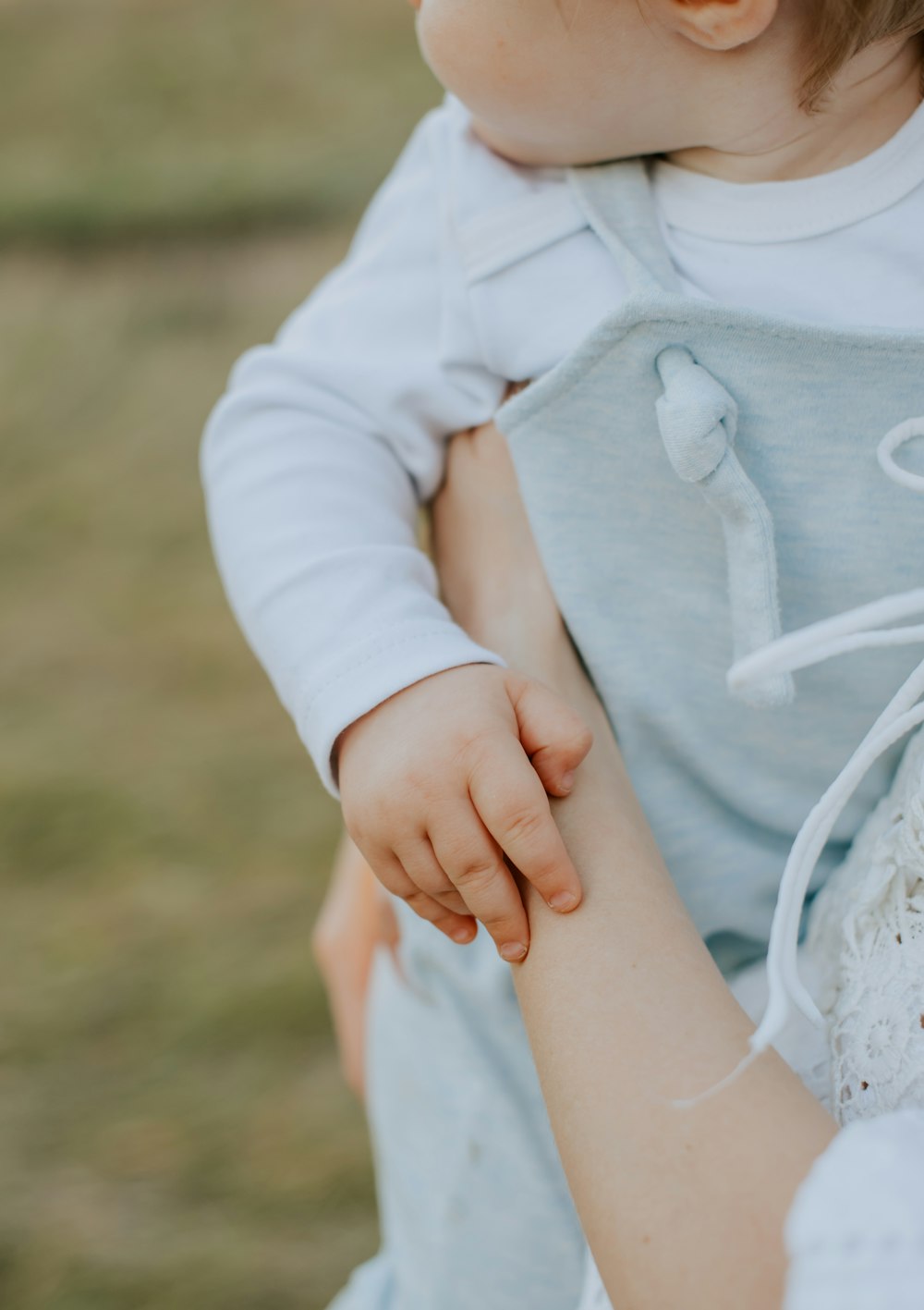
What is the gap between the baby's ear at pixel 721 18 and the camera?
60 centimetres

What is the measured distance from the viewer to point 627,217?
2.21ft

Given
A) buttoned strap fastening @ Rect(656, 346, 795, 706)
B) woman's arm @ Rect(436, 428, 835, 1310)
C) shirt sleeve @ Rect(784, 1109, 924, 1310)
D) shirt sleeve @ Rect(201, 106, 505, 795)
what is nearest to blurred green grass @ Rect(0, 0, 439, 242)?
shirt sleeve @ Rect(201, 106, 505, 795)

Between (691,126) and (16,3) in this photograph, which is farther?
(16,3)

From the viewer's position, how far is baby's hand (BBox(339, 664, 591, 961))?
0.58 m

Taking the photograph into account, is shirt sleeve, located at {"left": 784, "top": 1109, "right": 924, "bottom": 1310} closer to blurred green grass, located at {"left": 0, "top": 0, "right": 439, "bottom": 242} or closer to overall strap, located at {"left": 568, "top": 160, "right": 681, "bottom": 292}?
overall strap, located at {"left": 568, "top": 160, "right": 681, "bottom": 292}

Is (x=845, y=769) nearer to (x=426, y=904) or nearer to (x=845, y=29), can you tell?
(x=426, y=904)

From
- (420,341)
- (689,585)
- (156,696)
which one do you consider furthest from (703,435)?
(156,696)

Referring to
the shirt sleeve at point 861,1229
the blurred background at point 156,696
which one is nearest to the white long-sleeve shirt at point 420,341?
the shirt sleeve at point 861,1229

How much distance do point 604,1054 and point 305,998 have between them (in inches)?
46.9

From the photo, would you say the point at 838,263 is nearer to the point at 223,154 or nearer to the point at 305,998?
the point at 305,998

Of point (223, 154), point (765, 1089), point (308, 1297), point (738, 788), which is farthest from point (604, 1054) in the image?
point (223, 154)

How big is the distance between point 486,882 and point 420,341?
1.08 ft

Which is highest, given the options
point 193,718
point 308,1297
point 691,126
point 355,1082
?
point 691,126

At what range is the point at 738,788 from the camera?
0.74 metres
